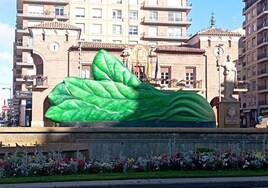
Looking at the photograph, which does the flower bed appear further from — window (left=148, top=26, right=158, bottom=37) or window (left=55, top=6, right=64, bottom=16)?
window (left=148, top=26, right=158, bottom=37)

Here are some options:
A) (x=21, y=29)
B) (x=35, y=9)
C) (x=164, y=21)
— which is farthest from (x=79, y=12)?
(x=164, y=21)

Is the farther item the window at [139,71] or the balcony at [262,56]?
the balcony at [262,56]

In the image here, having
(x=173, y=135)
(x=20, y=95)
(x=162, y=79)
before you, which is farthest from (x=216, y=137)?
(x=20, y=95)

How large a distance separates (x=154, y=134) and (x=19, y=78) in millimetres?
55748

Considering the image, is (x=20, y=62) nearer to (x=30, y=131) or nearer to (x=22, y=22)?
(x=22, y=22)

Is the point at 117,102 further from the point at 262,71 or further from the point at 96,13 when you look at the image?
the point at 262,71

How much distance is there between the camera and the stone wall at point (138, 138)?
2297 centimetres

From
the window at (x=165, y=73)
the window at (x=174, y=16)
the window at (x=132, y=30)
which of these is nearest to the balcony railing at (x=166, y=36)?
the window at (x=132, y=30)

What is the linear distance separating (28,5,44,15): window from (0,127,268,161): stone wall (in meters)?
59.0

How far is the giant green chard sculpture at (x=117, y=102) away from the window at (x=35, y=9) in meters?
50.4

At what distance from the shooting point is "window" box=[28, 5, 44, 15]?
262 feet

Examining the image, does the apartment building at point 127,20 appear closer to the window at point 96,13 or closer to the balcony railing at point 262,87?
the window at point 96,13

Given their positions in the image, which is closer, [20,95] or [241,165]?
[241,165]

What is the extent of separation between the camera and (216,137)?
1029 inches
